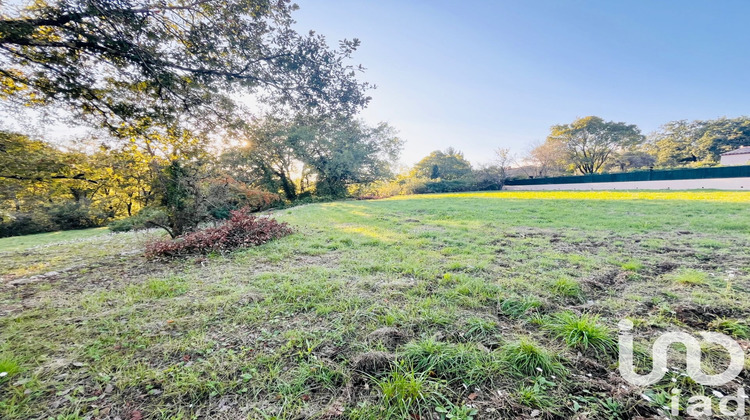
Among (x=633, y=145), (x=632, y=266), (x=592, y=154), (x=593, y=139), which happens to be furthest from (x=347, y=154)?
(x=633, y=145)

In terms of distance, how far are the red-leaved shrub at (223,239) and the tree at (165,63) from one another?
2.02 metres

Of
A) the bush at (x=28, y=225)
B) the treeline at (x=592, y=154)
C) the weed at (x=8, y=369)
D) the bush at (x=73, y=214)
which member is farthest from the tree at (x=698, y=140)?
the bush at (x=28, y=225)

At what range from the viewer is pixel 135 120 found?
4.29 meters

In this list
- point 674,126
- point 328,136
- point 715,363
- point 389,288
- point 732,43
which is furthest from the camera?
point 674,126

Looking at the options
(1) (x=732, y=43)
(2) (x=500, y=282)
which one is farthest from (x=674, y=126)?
(2) (x=500, y=282)

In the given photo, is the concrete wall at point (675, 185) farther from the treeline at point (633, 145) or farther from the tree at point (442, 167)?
the treeline at point (633, 145)

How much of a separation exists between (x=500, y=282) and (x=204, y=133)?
574 cm

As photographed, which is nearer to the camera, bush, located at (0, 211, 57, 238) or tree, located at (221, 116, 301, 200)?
bush, located at (0, 211, 57, 238)

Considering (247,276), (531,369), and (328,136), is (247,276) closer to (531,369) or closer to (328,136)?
(531,369)

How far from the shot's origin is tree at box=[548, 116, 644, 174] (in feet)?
92.2

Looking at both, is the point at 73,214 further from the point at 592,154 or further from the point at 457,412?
the point at 592,154

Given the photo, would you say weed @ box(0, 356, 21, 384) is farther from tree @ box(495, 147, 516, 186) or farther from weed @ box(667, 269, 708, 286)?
tree @ box(495, 147, 516, 186)

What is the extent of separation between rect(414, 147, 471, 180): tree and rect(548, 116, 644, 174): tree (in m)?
11.7

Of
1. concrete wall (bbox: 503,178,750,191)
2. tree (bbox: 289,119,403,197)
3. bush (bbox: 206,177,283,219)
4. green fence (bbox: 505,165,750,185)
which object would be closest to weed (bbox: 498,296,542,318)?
bush (bbox: 206,177,283,219)
